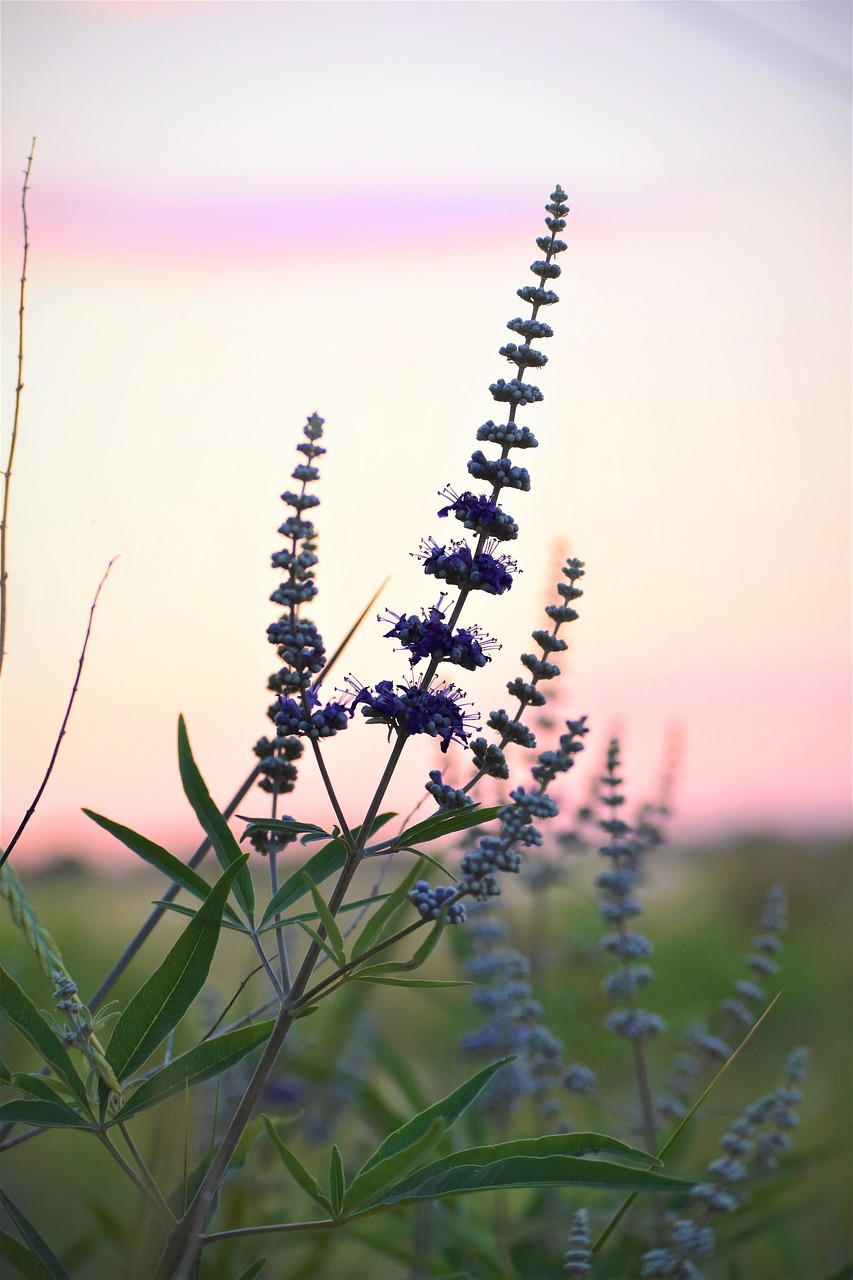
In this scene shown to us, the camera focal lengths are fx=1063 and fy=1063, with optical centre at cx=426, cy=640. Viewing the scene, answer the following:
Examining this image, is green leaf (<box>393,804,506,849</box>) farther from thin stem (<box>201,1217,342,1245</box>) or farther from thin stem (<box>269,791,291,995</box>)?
thin stem (<box>201,1217,342,1245</box>)

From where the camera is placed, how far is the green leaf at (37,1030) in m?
0.97

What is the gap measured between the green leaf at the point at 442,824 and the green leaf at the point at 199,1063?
0.21m

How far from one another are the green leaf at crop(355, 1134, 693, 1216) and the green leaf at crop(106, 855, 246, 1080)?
25 cm

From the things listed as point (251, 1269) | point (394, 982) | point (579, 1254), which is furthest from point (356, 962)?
point (579, 1254)

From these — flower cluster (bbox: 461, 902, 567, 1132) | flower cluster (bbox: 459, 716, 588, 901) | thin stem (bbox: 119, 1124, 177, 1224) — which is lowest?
flower cluster (bbox: 461, 902, 567, 1132)

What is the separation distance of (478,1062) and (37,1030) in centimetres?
164

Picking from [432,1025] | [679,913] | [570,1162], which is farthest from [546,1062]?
[679,913]

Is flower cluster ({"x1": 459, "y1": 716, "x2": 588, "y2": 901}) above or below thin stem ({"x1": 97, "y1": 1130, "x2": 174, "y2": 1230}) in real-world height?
above

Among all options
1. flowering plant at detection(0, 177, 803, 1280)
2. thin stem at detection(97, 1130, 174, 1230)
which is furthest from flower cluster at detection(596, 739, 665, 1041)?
thin stem at detection(97, 1130, 174, 1230)

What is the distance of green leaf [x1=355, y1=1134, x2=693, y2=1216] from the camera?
0.92 meters

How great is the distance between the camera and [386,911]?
897mm

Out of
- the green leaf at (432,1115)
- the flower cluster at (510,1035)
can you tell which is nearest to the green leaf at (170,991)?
the green leaf at (432,1115)

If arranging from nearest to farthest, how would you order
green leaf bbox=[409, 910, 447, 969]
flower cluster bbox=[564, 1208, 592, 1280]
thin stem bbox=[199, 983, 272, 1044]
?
green leaf bbox=[409, 910, 447, 969]
thin stem bbox=[199, 983, 272, 1044]
flower cluster bbox=[564, 1208, 592, 1280]

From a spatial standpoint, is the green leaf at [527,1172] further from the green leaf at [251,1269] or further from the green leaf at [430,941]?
the green leaf at [430,941]
